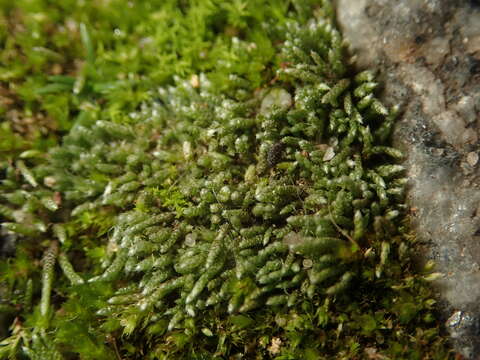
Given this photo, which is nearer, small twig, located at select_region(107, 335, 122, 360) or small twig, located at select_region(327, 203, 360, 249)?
Result: small twig, located at select_region(327, 203, 360, 249)

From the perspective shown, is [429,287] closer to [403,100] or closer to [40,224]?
[403,100]

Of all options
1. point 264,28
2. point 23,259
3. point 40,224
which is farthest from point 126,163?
point 264,28

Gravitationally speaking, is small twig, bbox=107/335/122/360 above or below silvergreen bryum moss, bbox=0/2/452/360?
below

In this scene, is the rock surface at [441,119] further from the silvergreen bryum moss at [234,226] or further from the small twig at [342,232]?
the small twig at [342,232]

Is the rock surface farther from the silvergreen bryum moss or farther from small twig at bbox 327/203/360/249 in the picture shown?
small twig at bbox 327/203/360/249

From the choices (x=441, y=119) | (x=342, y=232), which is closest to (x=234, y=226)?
(x=342, y=232)

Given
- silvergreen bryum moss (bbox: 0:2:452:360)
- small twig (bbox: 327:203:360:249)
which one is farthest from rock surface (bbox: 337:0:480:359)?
small twig (bbox: 327:203:360:249)
